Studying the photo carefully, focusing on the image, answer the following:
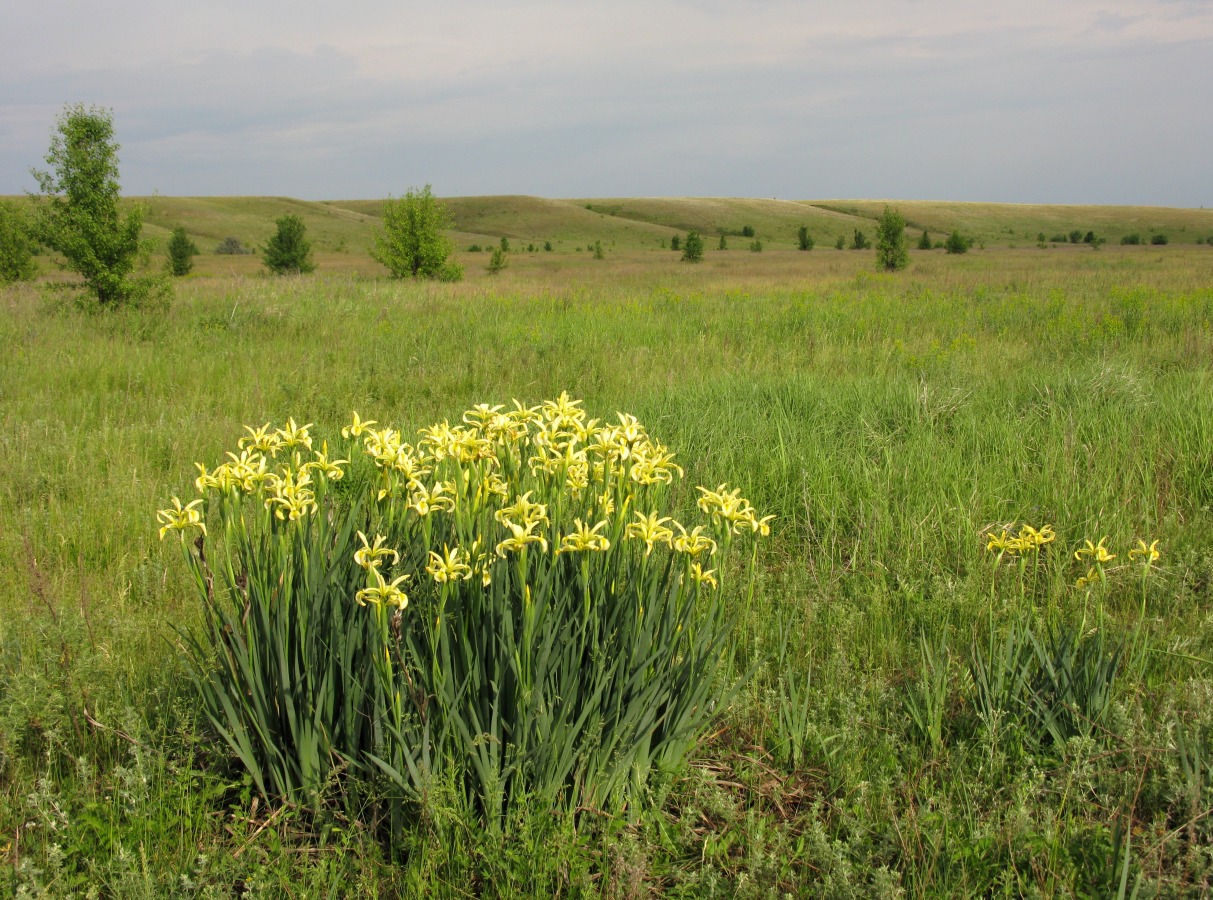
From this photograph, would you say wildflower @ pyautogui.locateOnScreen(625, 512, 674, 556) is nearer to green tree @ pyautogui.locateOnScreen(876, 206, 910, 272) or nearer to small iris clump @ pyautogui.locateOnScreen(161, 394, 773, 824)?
small iris clump @ pyautogui.locateOnScreen(161, 394, 773, 824)

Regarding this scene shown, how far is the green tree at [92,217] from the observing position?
10.4 metres

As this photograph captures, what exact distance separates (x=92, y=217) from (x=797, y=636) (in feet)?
38.7

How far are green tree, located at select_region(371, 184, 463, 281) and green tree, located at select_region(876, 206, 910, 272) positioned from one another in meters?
14.3

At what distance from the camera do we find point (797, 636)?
2.88m

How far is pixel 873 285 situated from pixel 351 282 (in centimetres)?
1158

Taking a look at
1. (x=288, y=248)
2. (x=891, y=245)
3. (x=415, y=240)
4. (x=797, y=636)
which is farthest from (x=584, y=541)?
(x=288, y=248)

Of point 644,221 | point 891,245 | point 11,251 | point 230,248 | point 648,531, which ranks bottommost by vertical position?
point 648,531

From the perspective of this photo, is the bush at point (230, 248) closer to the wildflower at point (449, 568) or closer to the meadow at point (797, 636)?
the meadow at point (797, 636)

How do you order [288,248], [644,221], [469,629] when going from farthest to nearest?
[644,221] → [288,248] → [469,629]

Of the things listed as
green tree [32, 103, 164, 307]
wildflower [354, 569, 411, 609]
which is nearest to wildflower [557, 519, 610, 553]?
wildflower [354, 569, 411, 609]

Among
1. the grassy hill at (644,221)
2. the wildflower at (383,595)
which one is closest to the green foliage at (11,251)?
the wildflower at (383,595)

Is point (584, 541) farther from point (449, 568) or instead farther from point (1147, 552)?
point (1147, 552)

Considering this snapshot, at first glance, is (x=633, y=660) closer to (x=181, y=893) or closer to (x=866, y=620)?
(x=181, y=893)

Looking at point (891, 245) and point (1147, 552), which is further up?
point (891, 245)
